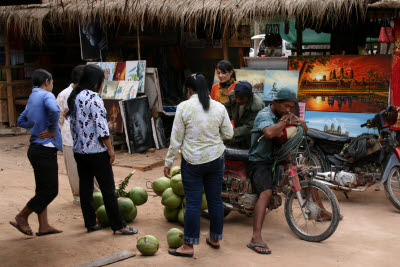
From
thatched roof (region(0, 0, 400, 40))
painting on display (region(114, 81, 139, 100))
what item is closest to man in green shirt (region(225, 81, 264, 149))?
thatched roof (region(0, 0, 400, 40))

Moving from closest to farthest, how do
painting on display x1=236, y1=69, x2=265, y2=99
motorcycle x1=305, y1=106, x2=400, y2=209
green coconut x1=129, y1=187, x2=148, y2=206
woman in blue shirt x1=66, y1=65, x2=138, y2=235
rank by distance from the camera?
woman in blue shirt x1=66, y1=65, x2=138, y2=235
green coconut x1=129, y1=187, x2=148, y2=206
motorcycle x1=305, y1=106, x2=400, y2=209
painting on display x1=236, y1=69, x2=265, y2=99

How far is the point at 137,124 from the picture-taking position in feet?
33.4

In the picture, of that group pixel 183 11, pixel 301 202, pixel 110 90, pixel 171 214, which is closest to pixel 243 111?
pixel 301 202

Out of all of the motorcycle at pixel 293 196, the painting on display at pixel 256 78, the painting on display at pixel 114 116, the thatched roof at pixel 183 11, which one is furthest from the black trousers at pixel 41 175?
the painting on display at pixel 114 116

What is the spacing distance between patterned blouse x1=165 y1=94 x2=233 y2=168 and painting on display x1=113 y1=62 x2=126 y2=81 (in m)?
6.33

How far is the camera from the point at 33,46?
1376 cm

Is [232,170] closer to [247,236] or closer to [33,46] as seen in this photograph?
[247,236]

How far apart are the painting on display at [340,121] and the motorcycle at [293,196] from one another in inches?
105

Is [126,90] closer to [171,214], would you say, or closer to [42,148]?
[171,214]

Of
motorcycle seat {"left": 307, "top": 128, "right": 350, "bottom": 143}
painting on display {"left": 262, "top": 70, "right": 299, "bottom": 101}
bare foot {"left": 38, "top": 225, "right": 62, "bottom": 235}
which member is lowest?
bare foot {"left": 38, "top": 225, "right": 62, "bottom": 235}

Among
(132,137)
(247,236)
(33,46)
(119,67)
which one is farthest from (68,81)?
(247,236)

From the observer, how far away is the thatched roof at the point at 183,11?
8.00 m

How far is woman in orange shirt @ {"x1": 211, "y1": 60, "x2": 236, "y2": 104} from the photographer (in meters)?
6.21

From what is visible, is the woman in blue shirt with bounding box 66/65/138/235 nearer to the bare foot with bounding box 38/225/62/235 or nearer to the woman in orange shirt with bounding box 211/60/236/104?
the bare foot with bounding box 38/225/62/235
